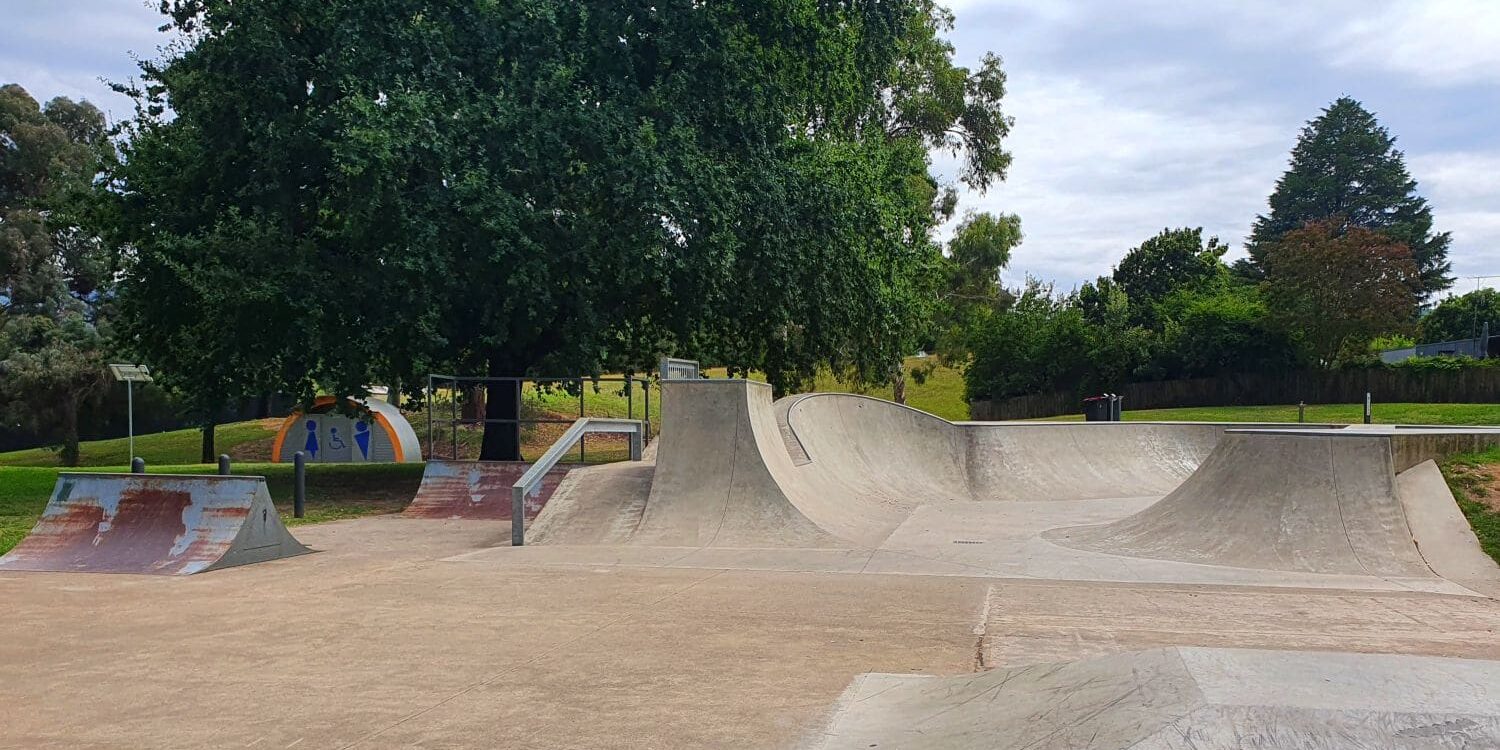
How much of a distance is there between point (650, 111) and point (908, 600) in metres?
12.6

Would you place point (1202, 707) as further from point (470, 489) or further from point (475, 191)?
point (475, 191)

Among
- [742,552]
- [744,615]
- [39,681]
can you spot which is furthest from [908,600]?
[39,681]

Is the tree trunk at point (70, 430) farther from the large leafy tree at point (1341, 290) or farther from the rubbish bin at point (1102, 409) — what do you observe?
the large leafy tree at point (1341, 290)

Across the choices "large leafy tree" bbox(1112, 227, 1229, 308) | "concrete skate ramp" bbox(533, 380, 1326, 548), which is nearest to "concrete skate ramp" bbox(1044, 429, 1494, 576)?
"concrete skate ramp" bbox(533, 380, 1326, 548)

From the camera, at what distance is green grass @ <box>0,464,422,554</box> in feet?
47.3

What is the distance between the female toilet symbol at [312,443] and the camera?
29391 mm

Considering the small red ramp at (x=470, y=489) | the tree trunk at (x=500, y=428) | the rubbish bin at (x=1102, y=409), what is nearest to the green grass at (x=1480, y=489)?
the small red ramp at (x=470, y=489)

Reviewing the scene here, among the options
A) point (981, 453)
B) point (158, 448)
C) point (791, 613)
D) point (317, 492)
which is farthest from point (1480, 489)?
point (158, 448)

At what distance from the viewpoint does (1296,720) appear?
3082 millimetres

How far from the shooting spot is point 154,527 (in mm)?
9867

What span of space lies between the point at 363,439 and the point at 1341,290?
35.7 meters

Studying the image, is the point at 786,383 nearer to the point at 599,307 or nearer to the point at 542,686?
the point at 599,307

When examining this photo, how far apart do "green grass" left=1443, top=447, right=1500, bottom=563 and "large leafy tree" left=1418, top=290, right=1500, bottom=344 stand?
61.4 m

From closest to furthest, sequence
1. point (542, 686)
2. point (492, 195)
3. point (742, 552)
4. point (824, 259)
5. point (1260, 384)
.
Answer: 1. point (542, 686)
2. point (742, 552)
3. point (492, 195)
4. point (824, 259)
5. point (1260, 384)
